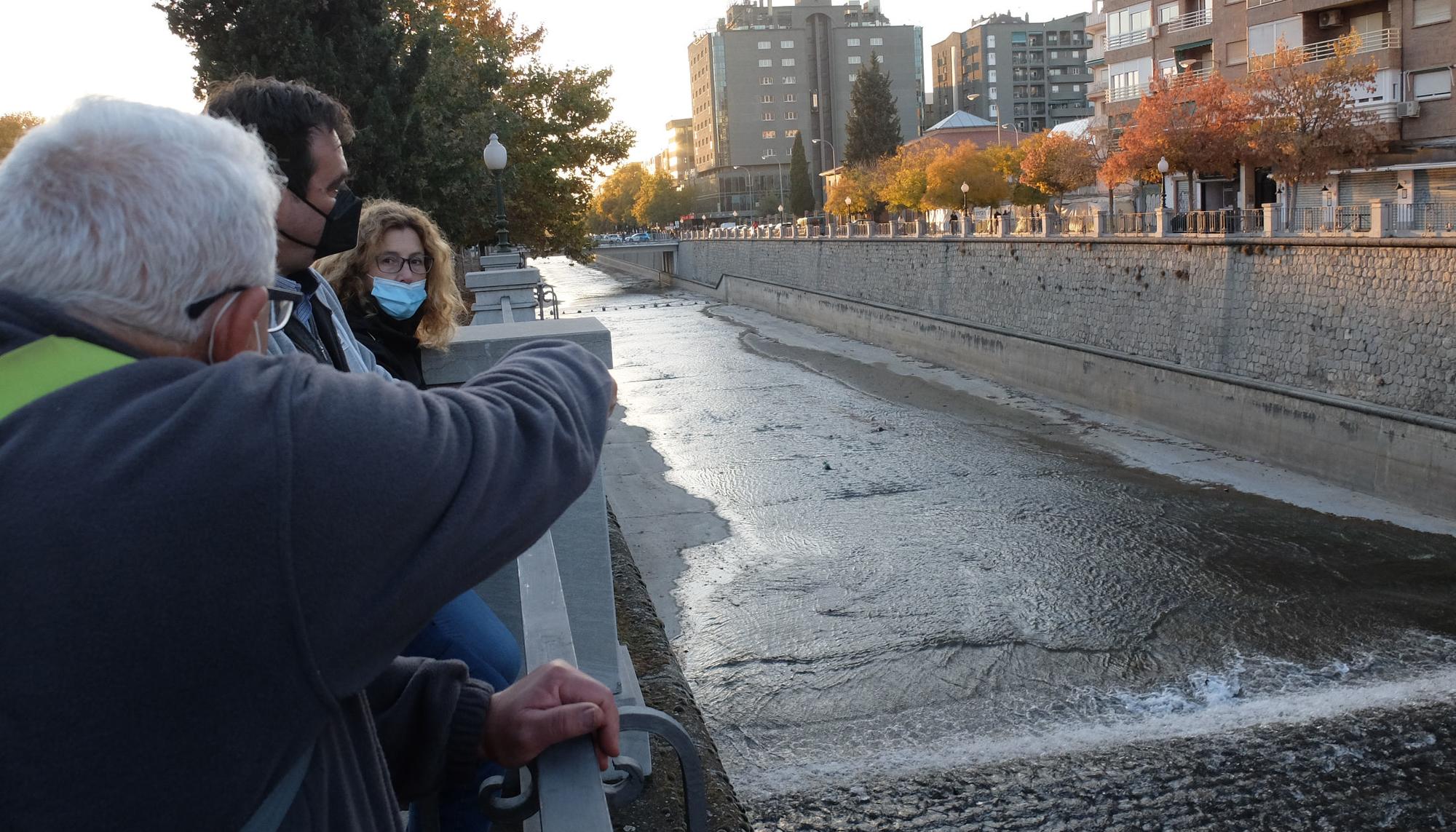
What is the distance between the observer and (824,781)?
8758mm

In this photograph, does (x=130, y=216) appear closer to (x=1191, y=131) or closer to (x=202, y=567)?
(x=202, y=567)

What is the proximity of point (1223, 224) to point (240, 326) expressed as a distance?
22508 millimetres

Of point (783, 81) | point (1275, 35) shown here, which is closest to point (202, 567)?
point (1275, 35)

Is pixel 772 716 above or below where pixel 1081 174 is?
below

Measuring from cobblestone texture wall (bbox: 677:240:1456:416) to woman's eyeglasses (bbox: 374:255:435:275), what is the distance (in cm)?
1656

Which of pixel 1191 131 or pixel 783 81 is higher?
pixel 783 81

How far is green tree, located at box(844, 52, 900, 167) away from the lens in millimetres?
67688

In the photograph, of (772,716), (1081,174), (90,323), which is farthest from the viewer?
(1081,174)

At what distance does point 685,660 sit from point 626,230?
384 ft

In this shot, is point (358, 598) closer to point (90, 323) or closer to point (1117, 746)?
point (90, 323)

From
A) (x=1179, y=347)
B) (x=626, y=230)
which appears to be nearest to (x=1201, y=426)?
(x=1179, y=347)

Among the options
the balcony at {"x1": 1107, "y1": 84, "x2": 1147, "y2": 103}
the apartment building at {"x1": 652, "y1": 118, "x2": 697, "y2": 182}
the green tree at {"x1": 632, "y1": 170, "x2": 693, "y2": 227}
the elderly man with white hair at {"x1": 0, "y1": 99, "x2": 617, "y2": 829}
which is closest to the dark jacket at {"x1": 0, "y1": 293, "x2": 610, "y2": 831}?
the elderly man with white hair at {"x1": 0, "y1": 99, "x2": 617, "y2": 829}

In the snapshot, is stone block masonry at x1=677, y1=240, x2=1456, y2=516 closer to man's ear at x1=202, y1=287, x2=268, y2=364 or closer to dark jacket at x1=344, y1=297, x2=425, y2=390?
dark jacket at x1=344, y1=297, x2=425, y2=390

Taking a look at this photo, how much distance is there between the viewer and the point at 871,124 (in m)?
68.0
